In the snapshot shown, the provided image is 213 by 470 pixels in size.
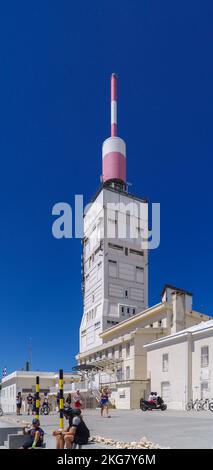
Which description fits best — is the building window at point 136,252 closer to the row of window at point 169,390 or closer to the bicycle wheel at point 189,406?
the row of window at point 169,390

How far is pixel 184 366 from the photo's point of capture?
39219 mm

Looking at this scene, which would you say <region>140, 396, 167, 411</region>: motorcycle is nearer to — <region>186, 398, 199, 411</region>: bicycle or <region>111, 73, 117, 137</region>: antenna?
<region>186, 398, 199, 411</region>: bicycle

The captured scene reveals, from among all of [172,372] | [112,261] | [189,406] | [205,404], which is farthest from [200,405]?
[112,261]

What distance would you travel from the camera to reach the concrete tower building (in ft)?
288

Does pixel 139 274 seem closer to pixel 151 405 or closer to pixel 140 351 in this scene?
pixel 140 351

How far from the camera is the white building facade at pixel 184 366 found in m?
37.3

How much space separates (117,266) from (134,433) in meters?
73.1

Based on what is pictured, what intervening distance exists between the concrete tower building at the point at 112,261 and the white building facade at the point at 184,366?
40.1m

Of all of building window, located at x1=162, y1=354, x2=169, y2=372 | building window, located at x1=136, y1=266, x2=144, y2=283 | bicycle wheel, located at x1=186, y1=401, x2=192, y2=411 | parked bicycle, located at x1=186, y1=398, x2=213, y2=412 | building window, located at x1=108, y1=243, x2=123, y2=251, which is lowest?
bicycle wheel, located at x1=186, y1=401, x2=192, y2=411

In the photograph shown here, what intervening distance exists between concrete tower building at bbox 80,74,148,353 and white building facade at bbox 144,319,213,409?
40.1m

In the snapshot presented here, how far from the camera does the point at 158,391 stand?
4331cm

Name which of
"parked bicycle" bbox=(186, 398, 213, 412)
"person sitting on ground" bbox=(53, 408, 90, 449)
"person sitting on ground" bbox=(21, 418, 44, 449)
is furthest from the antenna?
"person sitting on ground" bbox=(53, 408, 90, 449)

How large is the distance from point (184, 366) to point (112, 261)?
50.9 m

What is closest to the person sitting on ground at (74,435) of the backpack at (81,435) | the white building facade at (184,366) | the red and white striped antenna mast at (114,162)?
the backpack at (81,435)
